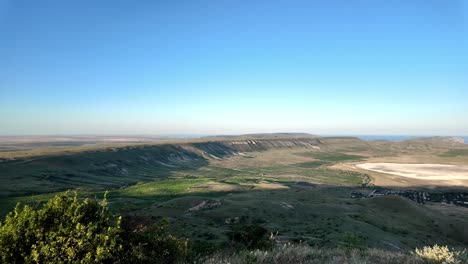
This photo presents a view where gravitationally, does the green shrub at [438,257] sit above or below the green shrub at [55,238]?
below

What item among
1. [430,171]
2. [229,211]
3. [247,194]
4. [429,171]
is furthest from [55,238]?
[430,171]

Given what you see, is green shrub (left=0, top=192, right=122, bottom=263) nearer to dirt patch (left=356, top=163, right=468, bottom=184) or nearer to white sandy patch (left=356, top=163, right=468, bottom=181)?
dirt patch (left=356, top=163, right=468, bottom=184)

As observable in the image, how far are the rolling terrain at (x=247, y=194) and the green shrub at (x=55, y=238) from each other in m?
9.12

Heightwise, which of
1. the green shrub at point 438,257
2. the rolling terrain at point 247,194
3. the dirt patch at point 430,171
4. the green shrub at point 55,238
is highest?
the green shrub at point 55,238

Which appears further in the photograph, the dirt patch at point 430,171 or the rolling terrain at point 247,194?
the dirt patch at point 430,171

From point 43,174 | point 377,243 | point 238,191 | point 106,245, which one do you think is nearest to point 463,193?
point 238,191

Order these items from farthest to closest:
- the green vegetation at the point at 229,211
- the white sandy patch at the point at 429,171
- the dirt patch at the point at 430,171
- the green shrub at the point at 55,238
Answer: the white sandy patch at the point at 429,171 → the dirt patch at the point at 430,171 → the green vegetation at the point at 229,211 → the green shrub at the point at 55,238

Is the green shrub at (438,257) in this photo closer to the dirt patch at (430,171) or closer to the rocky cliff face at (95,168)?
the rocky cliff face at (95,168)

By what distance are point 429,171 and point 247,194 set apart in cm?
10429

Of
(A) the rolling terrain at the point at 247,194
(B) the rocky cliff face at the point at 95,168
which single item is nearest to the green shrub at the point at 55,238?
(A) the rolling terrain at the point at 247,194

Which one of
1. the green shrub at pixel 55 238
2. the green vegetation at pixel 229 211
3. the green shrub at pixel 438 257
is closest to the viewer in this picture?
the green shrub at pixel 55 238

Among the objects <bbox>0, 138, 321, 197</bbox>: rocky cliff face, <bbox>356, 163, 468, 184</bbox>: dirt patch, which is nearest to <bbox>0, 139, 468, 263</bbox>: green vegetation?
<bbox>0, 138, 321, 197</bbox>: rocky cliff face

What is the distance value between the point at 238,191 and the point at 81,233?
78321 mm

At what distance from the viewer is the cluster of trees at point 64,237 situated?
9633 millimetres
